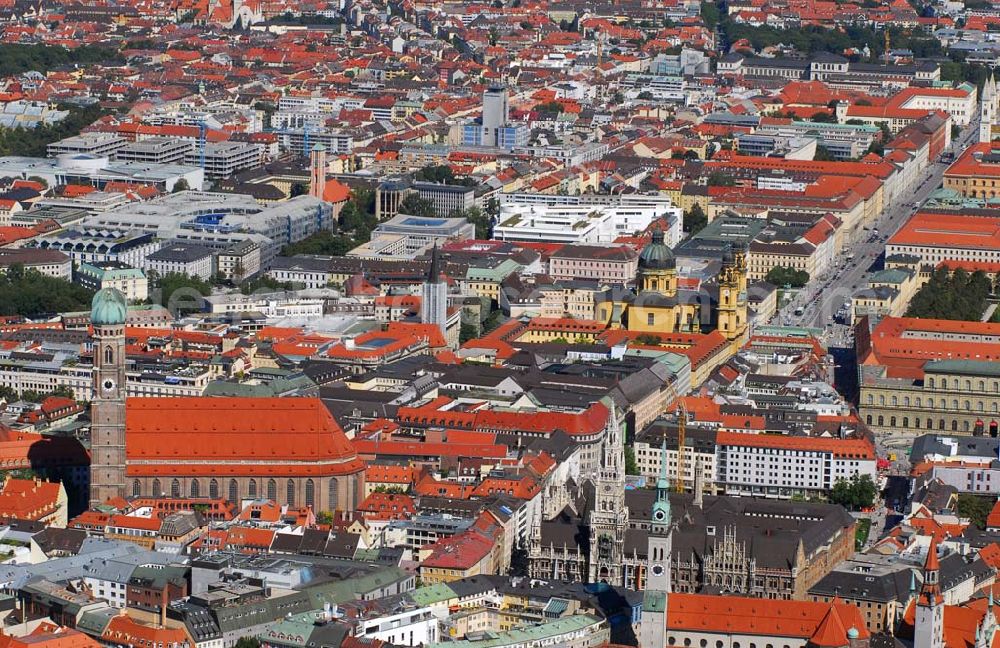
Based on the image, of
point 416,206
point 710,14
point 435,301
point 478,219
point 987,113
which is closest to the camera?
point 435,301

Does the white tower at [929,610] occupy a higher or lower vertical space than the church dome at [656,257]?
higher

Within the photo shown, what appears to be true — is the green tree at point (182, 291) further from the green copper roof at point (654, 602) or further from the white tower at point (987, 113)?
the white tower at point (987, 113)

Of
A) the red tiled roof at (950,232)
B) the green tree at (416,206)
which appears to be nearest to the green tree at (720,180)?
the red tiled roof at (950,232)

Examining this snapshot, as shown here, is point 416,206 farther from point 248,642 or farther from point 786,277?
point 248,642

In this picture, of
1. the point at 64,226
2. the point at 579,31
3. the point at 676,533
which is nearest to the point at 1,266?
the point at 64,226

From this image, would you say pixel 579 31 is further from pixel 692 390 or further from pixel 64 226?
pixel 692 390

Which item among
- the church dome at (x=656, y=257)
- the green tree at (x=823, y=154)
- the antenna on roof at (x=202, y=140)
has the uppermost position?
the church dome at (x=656, y=257)

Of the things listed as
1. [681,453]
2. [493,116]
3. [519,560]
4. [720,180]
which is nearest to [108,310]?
[519,560]
